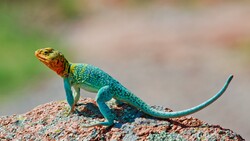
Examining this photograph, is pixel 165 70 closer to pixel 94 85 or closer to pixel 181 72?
pixel 181 72

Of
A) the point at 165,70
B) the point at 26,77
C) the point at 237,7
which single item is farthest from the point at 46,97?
the point at 237,7

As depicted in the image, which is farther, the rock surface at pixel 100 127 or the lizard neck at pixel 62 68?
the lizard neck at pixel 62 68

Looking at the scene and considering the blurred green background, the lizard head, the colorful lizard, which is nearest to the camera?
the colorful lizard

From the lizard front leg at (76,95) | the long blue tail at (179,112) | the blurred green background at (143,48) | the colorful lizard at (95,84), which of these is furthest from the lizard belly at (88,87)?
the blurred green background at (143,48)

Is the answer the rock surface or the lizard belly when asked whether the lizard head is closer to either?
the lizard belly

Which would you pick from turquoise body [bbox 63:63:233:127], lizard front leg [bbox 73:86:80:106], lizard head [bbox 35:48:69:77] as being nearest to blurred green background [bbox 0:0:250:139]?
lizard front leg [bbox 73:86:80:106]

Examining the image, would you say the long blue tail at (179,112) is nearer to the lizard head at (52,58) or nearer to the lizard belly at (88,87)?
the lizard belly at (88,87)

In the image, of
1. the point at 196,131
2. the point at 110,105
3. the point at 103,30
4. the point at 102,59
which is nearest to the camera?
the point at 196,131

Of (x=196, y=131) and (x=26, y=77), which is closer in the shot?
(x=196, y=131)

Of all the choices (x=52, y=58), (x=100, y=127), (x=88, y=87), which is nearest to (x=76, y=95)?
(x=88, y=87)
